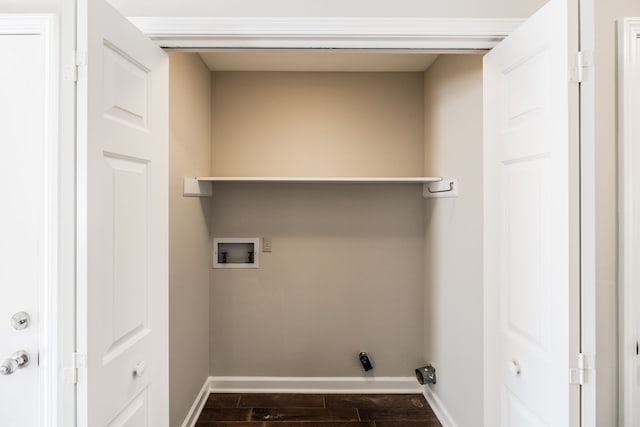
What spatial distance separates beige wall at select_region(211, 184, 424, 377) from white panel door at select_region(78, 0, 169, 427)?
1.78 metres

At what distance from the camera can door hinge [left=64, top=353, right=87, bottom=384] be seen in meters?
1.05

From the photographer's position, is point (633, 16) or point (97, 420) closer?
point (97, 420)

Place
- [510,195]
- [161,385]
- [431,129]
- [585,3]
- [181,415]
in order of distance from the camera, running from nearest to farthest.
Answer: [585,3] → [510,195] → [161,385] → [181,415] → [431,129]

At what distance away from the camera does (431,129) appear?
3178mm

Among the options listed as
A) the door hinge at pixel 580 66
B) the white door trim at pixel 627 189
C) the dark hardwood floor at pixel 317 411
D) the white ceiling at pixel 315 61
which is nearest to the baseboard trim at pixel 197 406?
the dark hardwood floor at pixel 317 411

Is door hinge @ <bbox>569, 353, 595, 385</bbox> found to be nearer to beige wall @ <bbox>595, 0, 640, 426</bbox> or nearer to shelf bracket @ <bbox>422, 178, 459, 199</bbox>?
beige wall @ <bbox>595, 0, 640, 426</bbox>

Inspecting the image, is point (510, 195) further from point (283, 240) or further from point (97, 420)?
point (283, 240)

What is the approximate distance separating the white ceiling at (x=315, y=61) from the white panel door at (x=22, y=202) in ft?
5.19

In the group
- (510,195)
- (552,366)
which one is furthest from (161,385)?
(510,195)

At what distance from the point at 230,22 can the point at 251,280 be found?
2.30 m

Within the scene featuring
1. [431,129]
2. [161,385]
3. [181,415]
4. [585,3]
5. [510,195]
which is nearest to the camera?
[585,3]

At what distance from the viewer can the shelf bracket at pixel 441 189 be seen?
261cm

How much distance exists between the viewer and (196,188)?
2.83m

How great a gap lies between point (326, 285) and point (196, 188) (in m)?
1.35
